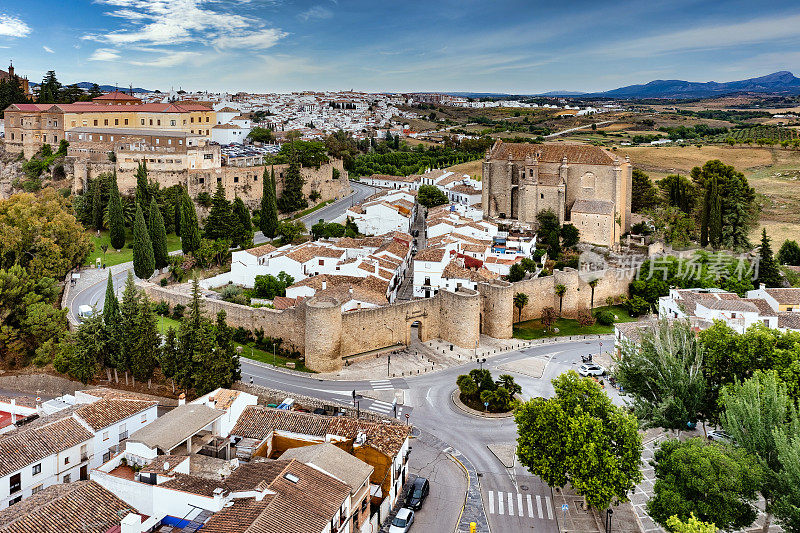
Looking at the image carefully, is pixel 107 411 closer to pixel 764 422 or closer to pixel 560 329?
pixel 764 422

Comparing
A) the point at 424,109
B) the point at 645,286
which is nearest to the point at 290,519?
the point at 645,286

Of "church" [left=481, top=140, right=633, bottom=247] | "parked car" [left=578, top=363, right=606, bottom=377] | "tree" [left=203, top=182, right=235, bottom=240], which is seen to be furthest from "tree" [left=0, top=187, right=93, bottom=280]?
"church" [left=481, top=140, right=633, bottom=247]

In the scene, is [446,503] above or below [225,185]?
below

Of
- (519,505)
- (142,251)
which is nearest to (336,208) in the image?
(142,251)

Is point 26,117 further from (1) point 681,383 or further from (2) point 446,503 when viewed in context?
(1) point 681,383

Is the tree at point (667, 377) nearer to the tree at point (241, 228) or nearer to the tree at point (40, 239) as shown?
the tree at point (241, 228)

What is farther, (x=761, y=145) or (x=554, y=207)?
(x=761, y=145)

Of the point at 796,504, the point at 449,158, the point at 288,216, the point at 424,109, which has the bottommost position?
the point at 796,504
